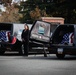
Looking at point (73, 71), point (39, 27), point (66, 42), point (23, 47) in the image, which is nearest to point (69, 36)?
point (66, 42)

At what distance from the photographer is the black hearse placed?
20.3 m

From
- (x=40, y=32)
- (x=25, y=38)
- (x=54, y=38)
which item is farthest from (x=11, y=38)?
(x=54, y=38)

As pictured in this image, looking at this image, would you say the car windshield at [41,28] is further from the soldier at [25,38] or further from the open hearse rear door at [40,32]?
the soldier at [25,38]

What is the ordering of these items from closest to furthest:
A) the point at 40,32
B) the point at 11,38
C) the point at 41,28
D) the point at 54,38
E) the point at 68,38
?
the point at 68,38, the point at 54,38, the point at 41,28, the point at 40,32, the point at 11,38

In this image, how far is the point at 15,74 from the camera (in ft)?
46.1

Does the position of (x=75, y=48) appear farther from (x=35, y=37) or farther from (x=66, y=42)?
(x=35, y=37)

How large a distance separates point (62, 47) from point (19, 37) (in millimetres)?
5372

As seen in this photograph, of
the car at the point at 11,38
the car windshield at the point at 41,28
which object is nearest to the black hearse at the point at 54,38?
the car windshield at the point at 41,28

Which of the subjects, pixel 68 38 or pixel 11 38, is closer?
pixel 68 38

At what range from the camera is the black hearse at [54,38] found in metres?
20.3

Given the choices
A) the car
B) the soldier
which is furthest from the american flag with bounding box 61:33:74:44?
the car

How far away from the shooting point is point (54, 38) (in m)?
21.4

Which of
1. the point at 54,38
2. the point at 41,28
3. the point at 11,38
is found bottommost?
the point at 11,38

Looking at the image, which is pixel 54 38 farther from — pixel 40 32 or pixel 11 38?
pixel 11 38
